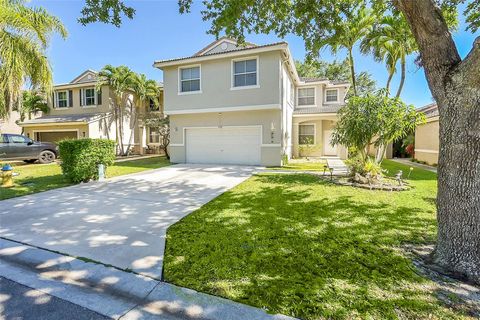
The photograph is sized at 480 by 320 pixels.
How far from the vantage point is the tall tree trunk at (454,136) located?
2.96 meters

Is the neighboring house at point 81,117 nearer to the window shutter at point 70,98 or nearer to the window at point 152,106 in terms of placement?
the window shutter at point 70,98

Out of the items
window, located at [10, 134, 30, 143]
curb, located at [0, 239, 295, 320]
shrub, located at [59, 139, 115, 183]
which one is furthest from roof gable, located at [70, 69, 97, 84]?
curb, located at [0, 239, 295, 320]

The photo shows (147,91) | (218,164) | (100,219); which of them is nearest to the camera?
(100,219)

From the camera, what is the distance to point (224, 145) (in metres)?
14.6

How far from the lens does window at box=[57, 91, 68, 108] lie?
21.2m

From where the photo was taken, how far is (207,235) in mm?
4363

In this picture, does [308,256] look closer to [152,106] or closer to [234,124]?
[234,124]

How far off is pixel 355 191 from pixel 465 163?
15.9 ft

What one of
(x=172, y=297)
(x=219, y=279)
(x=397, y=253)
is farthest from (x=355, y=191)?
(x=172, y=297)

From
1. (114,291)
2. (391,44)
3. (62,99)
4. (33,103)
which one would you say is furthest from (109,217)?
(33,103)

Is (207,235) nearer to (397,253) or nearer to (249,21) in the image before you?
(397,253)

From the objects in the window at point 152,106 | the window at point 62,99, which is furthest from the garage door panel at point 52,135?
the window at point 152,106

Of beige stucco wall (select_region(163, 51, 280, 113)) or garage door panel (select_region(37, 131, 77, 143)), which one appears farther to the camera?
garage door panel (select_region(37, 131, 77, 143))

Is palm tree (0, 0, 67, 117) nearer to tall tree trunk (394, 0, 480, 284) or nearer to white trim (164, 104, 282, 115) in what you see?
white trim (164, 104, 282, 115)
